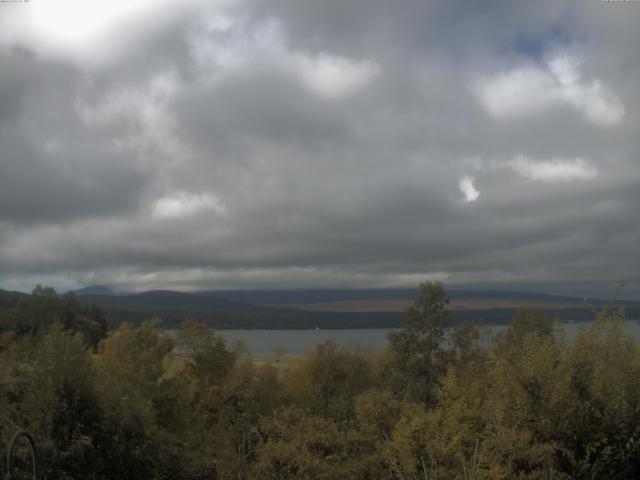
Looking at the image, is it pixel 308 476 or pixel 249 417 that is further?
pixel 249 417

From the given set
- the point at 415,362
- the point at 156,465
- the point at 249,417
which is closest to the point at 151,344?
the point at 249,417

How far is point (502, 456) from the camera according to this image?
39.1 feet

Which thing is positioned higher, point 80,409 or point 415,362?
point 80,409

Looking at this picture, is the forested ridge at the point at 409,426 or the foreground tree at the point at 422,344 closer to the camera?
the forested ridge at the point at 409,426

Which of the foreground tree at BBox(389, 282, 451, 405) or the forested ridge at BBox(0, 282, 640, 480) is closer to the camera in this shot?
the forested ridge at BBox(0, 282, 640, 480)

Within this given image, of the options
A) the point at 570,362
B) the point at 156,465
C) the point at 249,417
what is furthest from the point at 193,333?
the point at 570,362

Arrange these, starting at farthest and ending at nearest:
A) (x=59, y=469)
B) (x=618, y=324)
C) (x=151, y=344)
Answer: (x=151, y=344), (x=618, y=324), (x=59, y=469)

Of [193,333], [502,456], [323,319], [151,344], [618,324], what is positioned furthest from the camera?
[323,319]

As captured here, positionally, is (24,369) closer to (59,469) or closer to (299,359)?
(59,469)

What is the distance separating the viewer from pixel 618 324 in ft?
46.5

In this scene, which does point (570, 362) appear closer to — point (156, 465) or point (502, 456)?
point (502, 456)

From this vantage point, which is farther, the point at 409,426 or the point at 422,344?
the point at 422,344

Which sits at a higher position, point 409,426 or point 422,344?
point 409,426

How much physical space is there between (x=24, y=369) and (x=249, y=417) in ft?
66.7
